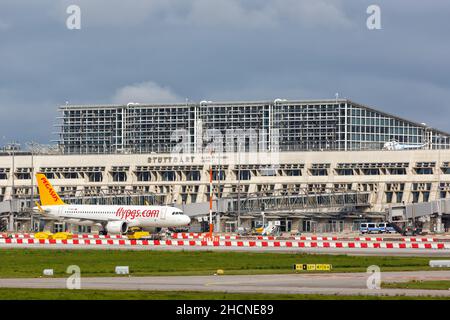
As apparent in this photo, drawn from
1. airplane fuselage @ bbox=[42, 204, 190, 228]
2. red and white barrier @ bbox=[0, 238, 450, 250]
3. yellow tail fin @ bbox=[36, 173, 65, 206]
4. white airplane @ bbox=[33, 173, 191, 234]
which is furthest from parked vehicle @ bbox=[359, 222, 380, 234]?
red and white barrier @ bbox=[0, 238, 450, 250]

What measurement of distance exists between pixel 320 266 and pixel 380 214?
118485mm

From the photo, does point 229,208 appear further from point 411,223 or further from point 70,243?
point 70,243

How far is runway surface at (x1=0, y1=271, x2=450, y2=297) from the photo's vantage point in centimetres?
5397

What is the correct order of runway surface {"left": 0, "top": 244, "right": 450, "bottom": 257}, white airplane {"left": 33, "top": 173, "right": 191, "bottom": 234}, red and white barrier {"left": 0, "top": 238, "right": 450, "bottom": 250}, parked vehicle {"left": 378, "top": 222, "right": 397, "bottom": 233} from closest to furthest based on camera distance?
runway surface {"left": 0, "top": 244, "right": 450, "bottom": 257} < red and white barrier {"left": 0, "top": 238, "right": 450, "bottom": 250} < white airplane {"left": 33, "top": 173, "right": 191, "bottom": 234} < parked vehicle {"left": 378, "top": 222, "right": 397, "bottom": 233}

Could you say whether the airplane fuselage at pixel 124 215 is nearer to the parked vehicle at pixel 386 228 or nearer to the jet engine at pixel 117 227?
the jet engine at pixel 117 227

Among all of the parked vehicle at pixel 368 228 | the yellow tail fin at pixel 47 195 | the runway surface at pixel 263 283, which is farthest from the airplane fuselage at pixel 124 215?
the runway surface at pixel 263 283

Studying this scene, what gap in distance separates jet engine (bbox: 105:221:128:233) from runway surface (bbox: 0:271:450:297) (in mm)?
73207

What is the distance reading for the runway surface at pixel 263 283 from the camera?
53975 millimetres

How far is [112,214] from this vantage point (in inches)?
5704

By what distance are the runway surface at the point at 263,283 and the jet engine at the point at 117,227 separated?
73.2m

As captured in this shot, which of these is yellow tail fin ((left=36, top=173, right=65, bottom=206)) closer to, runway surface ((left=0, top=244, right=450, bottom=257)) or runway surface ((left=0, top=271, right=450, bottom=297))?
runway surface ((left=0, top=244, right=450, bottom=257))

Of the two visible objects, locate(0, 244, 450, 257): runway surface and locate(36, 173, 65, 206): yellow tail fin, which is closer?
locate(0, 244, 450, 257): runway surface

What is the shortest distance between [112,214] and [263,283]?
86486 mm
